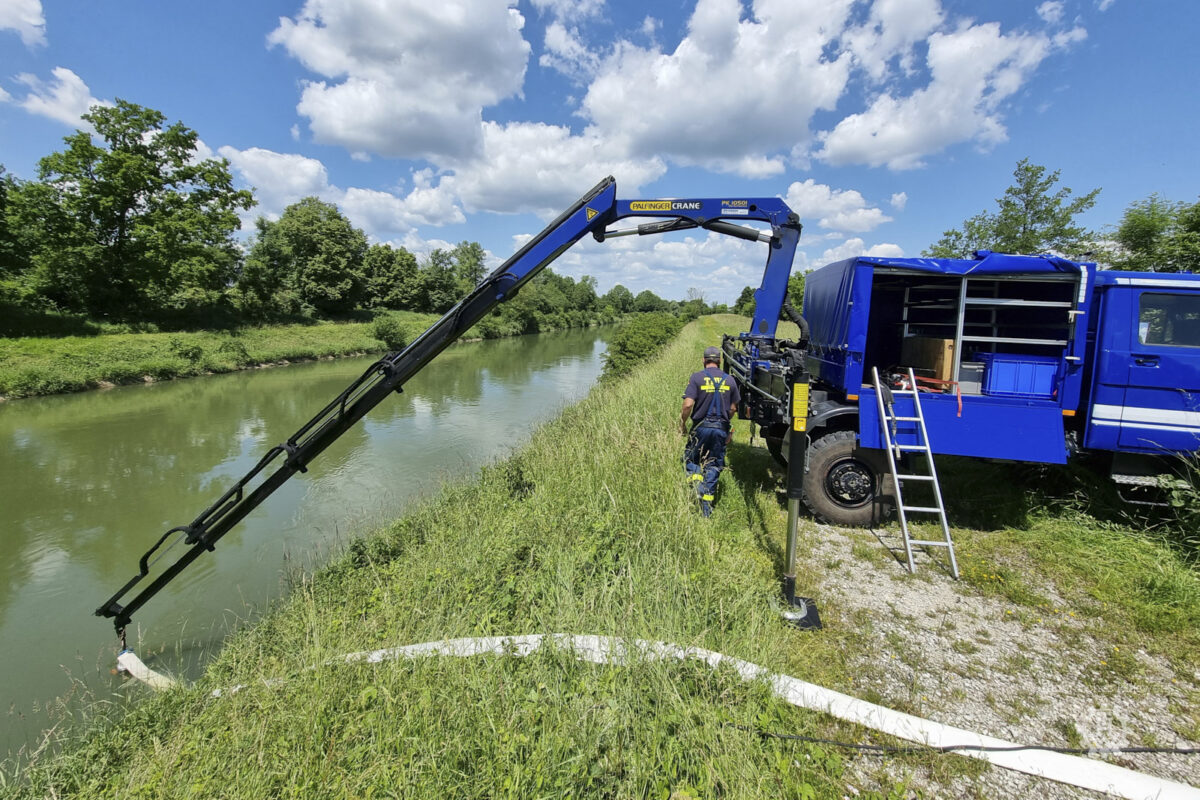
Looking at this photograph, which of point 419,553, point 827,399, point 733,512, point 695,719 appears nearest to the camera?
point 695,719

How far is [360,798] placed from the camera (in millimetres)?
2004

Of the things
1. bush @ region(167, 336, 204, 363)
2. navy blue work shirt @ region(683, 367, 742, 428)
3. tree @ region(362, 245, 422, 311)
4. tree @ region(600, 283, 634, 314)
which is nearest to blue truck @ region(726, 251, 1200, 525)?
navy blue work shirt @ region(683, 367, 742, 428)

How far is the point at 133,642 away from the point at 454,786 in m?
4.58

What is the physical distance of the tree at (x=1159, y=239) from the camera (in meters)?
13.5

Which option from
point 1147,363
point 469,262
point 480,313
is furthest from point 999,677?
point 469,262

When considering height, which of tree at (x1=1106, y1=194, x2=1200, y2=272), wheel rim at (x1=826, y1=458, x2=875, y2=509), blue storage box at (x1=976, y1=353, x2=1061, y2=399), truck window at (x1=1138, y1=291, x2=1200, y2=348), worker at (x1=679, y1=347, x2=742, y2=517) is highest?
tree at (x1=1106, y1=194, x2=1200, y2=272)

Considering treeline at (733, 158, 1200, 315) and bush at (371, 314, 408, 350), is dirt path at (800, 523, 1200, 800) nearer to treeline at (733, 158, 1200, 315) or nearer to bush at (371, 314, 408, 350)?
treeline at (733, 158, 1200, 315)

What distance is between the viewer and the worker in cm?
503

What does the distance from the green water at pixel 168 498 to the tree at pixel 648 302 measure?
11957 centimetres

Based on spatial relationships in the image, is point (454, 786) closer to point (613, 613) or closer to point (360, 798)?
point (360, 798)

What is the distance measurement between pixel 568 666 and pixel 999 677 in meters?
2.71

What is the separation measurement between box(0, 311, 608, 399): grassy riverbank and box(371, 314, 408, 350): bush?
5.90ft

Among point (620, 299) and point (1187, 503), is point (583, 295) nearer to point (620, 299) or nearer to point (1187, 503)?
point (620, 299)

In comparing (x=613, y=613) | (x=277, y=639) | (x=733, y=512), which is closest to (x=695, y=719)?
(x=613, y=613)
